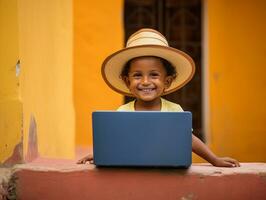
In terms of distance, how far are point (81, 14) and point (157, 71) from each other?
3.91 metres

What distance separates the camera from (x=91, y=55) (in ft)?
22.4

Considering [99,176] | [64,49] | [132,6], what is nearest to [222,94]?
[132,6]

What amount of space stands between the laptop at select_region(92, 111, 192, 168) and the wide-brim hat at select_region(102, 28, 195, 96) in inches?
19.1

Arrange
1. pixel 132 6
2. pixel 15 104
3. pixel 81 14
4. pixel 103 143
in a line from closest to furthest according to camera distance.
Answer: pixel 103 143 < pixel 15 104 < pixel 81 14 < pixel 132 6

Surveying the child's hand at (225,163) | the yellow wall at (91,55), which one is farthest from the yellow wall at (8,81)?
the yellow wall at (91,55)

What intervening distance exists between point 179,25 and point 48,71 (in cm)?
390

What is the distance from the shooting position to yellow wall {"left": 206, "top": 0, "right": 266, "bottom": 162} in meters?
7.32

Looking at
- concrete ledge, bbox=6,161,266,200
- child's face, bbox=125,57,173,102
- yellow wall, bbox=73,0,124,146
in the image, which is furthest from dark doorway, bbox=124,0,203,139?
concrete ledge, bbox=6,161,266,200

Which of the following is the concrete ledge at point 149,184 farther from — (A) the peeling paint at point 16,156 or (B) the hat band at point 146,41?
(B) the hat band at point 146,41

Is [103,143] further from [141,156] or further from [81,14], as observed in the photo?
[81,14]

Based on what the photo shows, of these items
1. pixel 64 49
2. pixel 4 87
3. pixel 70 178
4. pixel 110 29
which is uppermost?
pixel 110 29

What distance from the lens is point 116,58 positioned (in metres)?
3.03

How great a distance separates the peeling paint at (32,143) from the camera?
302 cm

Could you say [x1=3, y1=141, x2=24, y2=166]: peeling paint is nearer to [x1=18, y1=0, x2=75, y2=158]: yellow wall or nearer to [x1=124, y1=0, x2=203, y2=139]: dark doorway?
[x1=18, y1=0, x2=75, y2=158]: yellow wall
